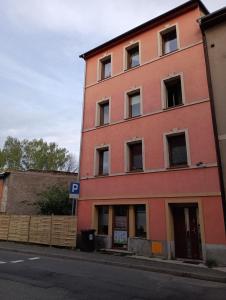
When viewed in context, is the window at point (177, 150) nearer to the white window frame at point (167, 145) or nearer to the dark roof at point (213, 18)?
the white window frame at point (167, 145)

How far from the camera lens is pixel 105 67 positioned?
1912 cm

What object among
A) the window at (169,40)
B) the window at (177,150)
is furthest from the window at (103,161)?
the window at (169,40)

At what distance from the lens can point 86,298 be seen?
6.32 meters

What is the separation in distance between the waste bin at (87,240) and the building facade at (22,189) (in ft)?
34.8

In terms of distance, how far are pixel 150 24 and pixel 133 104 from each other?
15.6ft

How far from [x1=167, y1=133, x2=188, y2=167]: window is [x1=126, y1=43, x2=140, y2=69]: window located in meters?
5.70

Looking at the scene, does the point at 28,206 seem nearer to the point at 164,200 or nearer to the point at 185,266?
the point at 164,200

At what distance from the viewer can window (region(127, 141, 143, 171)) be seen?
1520cm

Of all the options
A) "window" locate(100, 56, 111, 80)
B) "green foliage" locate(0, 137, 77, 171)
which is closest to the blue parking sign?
"window" locate(100, 56, 111, 80)

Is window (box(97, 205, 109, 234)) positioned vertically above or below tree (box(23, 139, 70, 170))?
below

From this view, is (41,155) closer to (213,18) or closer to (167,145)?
(167,145)

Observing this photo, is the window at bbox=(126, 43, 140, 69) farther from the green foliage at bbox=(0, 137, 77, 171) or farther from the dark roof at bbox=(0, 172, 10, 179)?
the green foliage at bbox=(0, 137, 77, 171)

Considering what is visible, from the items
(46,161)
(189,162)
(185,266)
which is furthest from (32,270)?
(46,161)

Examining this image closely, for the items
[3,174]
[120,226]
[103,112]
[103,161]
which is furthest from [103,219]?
[3,174]
